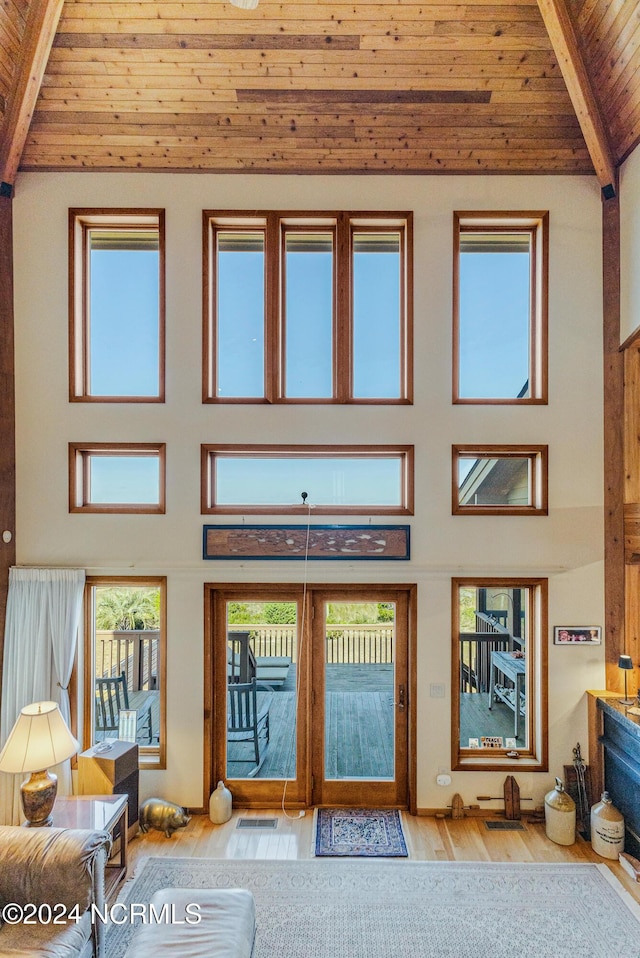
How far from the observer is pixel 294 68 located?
4.11 meters

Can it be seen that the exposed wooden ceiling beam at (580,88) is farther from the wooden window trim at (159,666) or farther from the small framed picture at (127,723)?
the small framed picture at (127,723)

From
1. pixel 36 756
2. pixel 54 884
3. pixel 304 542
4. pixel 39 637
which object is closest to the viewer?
pixel 54 884

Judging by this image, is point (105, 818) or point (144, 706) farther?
point (144, 706)

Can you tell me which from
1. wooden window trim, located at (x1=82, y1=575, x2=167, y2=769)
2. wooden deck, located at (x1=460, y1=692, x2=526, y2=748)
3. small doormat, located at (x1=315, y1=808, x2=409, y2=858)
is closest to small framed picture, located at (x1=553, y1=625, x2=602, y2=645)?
wooden deck, located at (x1=460, y1=692, x2=526, y2=748)

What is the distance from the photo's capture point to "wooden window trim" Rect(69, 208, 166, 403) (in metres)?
4.66

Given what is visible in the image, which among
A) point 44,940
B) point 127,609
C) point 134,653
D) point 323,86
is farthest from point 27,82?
point 44,940

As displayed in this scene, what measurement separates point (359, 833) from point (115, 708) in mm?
2423

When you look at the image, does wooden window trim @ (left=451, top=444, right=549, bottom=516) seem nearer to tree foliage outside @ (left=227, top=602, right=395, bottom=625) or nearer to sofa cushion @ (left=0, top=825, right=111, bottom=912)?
tree foliage outside @ (left=227, top=602, right=395, bottom=625)


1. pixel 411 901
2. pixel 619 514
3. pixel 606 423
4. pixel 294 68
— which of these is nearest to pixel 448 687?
pixel 411 901

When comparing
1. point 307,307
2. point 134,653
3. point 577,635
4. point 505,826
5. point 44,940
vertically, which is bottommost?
point 505,826

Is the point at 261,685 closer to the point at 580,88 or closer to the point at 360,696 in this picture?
the point at 360,696

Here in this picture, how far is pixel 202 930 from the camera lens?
2617 mm

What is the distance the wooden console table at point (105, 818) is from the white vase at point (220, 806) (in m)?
0.82

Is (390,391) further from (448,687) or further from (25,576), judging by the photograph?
(25,576)
